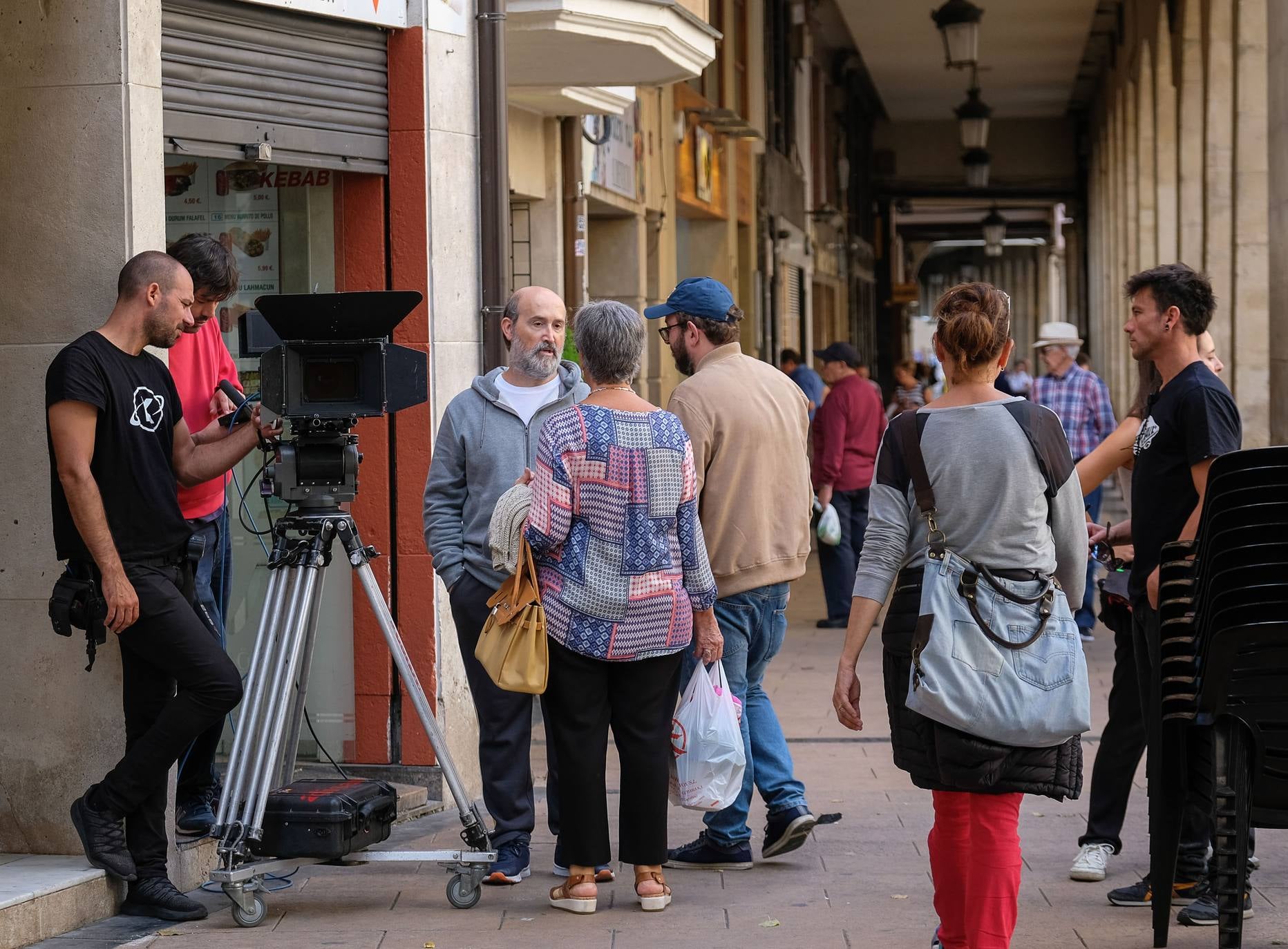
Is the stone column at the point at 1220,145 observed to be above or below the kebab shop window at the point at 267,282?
above

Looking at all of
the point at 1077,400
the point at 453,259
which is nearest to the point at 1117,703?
the point at 453,259

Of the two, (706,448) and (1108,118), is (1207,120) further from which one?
(1108,118)

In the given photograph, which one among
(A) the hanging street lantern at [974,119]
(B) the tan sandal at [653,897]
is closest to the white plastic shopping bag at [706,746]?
(B) the tan sandal at [653,897]

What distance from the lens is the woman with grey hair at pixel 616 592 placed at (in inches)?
202

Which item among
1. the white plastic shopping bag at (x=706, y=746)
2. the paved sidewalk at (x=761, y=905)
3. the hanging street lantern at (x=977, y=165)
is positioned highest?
the hanging street lantern at (x=977, y=165)

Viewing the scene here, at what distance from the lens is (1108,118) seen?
31047mm

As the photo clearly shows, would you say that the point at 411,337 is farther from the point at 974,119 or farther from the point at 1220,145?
the point at 974,119

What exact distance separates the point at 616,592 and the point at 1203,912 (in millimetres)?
1849

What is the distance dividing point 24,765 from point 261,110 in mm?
2327

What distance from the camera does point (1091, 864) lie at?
5.77m

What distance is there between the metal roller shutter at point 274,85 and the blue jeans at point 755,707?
226 centimetres

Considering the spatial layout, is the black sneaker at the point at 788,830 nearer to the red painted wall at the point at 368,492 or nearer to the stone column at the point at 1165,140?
the red painted wall at the point at 368,492

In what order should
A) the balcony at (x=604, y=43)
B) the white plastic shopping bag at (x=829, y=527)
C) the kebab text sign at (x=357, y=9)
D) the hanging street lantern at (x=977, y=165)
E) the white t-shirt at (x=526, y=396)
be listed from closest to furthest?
the white t-shirt at (x=526, y=396) < the kebab text sign at (x=357, y=9) < the balcony at (x=604, y=43) < the white plastic shopping bag at (x=829, y=527) < the hanging street lantern at (x=977, y=165)

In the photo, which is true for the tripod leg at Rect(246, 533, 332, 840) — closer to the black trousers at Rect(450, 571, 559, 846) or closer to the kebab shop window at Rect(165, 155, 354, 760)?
the black trousers at Rect(450, 571, 559, 846)
